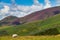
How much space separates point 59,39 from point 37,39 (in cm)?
409

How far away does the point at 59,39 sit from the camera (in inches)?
1404

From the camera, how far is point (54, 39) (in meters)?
36.1

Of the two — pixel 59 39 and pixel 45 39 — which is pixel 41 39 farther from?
pixel 59 39

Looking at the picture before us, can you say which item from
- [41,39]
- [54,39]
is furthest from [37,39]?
[54,39]

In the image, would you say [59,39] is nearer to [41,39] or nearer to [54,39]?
[54,39]

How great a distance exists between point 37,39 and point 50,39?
2.45 m

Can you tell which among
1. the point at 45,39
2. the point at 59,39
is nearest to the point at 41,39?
the point at 45,39

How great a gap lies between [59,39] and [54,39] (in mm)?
968

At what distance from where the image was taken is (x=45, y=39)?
36.0m

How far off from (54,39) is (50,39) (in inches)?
30.6

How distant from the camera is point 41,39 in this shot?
3597 centimetres

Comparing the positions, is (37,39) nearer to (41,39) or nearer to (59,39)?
(41,39)

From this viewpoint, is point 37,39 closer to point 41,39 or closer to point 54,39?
point 41,39

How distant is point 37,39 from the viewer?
3575cm
